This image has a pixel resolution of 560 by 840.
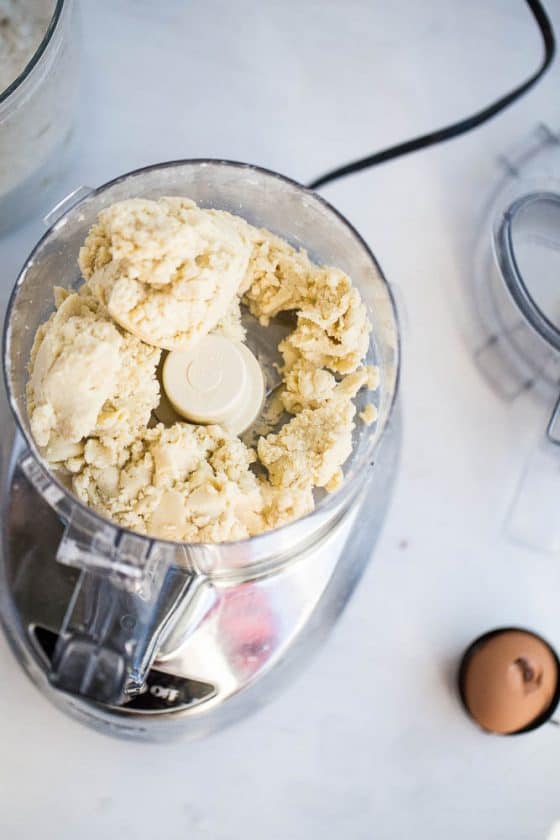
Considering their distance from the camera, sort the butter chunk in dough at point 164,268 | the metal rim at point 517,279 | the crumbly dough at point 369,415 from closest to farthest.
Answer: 1. the butter chunk in dough at point 164,268
2. the crumbly dough at point 369,415
3. the metal rim at point 517,279

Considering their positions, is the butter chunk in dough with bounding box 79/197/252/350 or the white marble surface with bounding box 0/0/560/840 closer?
the butter chunk in dough with bounding box 79/197/252/350

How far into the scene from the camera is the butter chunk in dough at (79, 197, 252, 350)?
0.52 m

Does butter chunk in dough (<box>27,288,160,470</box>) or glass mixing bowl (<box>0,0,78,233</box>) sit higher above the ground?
glass mixing bowl (<box>0,0,78,233</box>)

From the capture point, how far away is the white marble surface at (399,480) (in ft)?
2.36

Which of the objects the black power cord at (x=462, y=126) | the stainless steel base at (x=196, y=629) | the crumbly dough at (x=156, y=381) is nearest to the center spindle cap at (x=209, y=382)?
the crumbly dough at (x=156, y=381)

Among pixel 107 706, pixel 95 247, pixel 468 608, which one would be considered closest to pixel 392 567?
pixel 468 608

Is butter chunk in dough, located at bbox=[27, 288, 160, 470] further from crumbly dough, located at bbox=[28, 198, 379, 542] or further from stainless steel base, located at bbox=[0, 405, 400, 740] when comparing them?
stainless steel base, located at bbox=[0, 405, 400, 740]

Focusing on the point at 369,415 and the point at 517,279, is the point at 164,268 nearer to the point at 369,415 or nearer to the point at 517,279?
the point at 369,415

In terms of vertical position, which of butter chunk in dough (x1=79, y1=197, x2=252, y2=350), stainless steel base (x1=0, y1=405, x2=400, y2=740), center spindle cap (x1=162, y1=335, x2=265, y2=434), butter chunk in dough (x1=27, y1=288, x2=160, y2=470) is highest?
butter chunk in dough (x1=79, y1=197, x2=252, y2=350)

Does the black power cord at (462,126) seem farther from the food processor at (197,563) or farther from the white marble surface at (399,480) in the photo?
the food processor at (197,563)

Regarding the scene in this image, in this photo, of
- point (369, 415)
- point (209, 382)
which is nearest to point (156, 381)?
point (209, 382)

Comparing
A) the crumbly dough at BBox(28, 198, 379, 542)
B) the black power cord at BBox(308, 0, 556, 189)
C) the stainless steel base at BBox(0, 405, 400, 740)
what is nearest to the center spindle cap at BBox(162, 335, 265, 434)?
the crumbly dough at BBox(28, 198, 379, 542)

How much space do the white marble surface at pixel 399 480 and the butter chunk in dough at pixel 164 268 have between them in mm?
278

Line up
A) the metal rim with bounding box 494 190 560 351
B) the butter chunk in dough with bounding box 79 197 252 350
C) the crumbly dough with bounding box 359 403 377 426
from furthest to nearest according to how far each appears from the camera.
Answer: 1. the metal rim with bounding box 494 190 560 351
2. the crumbly dough with bounding box 359 403 377 426
3. the butter chunk in dough with bounding box 79 197 252 350
